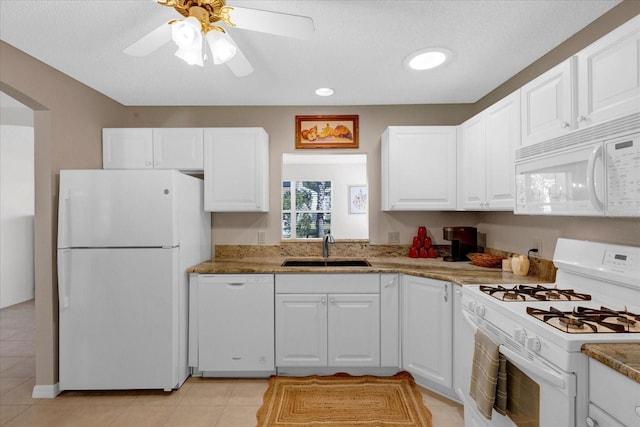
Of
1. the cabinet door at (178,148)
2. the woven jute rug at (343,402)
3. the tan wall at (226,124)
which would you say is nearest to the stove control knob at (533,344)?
the tan wall at (226,124)

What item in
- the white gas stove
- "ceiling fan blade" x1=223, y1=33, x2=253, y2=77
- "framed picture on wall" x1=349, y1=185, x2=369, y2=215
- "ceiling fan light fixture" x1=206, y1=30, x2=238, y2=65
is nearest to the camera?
the white gas stove

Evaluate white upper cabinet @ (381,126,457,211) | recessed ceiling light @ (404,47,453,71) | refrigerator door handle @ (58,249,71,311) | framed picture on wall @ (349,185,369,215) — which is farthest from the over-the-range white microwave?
refrigerator door handle @ (58,249,71,311)

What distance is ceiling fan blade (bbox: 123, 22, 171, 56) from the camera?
1.48 meters

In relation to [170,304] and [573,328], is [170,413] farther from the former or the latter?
[573,328]

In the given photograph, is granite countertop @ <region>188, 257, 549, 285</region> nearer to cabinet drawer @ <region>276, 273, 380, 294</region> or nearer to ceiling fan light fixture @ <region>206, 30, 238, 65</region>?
cabinet drawer @ <region>276, 273, 380, 294</region>

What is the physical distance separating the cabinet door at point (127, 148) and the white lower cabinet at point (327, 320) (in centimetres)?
165

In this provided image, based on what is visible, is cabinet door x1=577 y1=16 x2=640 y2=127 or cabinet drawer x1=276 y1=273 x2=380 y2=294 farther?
cabinet drawer x1=276 y1=273 x2=380 y2=294

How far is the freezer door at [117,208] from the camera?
2252 mm

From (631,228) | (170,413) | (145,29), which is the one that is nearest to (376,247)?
(631,228)

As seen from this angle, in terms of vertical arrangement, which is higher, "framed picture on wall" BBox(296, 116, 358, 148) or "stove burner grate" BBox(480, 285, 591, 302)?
"framed picture on wall" BBox(296, 116, 358, 148)

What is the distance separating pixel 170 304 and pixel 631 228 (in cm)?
277

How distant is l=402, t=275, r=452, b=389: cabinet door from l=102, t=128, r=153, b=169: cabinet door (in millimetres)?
2459

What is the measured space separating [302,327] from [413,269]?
3.15 ft

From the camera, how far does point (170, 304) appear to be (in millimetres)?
2285
